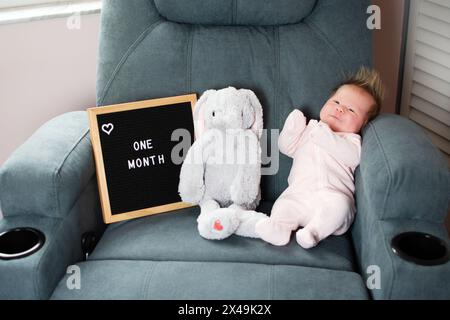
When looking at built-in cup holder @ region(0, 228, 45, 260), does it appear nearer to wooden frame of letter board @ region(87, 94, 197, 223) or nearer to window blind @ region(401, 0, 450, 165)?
wooden frame of letter board @ region(87, 94, 197, 223)

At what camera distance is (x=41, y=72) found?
177 centimetres

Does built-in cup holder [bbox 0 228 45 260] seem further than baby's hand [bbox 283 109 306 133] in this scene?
No

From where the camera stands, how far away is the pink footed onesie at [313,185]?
51.6 inches

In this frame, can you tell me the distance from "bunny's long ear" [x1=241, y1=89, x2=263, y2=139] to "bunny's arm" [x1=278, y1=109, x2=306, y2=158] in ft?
0.26

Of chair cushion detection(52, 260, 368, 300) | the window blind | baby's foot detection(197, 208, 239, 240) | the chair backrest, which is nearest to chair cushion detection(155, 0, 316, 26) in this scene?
the chair backrest

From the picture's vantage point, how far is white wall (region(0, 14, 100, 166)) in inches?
67.6

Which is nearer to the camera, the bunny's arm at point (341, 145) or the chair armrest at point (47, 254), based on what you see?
the chair armrest at point (47, 254)

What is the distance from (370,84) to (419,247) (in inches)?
20.4

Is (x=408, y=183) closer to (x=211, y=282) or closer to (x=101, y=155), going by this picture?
(x=211, y=282)

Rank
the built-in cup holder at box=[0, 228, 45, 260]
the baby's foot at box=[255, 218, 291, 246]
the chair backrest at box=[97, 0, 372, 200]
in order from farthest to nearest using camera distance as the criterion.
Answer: the chair backrest at box=[97, 0, 372, 200]
the baby's foot at box=[255, 218, 291, 246]
the built-in cup holder at box=[0, 228, 45, 260]

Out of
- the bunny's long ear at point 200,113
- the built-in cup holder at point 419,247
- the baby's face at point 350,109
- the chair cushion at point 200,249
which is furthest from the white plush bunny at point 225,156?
the built-in cup holder at point 419,247

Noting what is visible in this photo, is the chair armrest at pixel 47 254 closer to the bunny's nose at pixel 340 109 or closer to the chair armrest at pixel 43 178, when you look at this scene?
the chair armrest at pixel 43 178

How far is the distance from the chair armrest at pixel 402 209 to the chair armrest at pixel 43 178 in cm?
70

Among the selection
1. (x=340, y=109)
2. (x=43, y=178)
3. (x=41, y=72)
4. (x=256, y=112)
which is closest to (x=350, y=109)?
(x=340, y=109)
